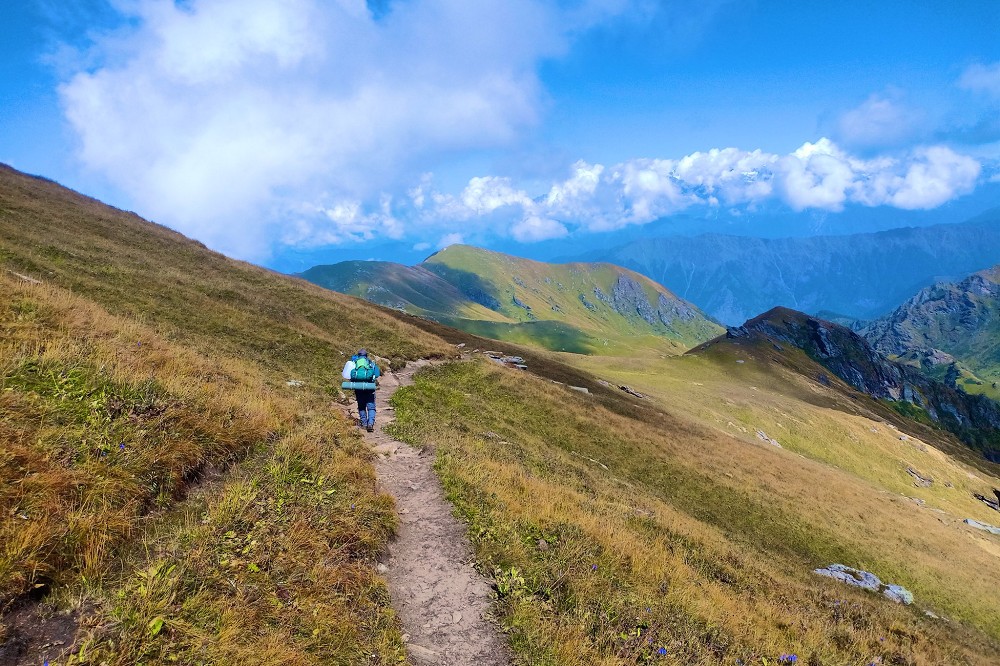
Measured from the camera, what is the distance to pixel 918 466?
72625mm

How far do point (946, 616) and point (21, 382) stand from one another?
137 feet

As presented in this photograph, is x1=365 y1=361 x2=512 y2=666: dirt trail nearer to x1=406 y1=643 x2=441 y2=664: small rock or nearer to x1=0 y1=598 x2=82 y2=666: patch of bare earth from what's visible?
x1=406 y1=643 x2=441 y2=664: small rock

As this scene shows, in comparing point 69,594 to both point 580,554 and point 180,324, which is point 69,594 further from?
point 180,324

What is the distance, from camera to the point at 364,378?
631 inches

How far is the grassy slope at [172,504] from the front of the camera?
4902 millimetres

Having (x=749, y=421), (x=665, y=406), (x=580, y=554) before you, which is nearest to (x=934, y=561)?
(x=665, y=406)

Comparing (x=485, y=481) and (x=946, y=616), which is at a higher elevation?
(x=485, y=481)

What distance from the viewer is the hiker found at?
52.4 feet

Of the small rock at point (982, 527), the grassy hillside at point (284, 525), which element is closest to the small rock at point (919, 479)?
the small rock at point (982, 527)

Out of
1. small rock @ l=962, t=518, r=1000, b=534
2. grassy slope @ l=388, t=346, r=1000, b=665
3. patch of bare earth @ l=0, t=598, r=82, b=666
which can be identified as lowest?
Result: small rock @ l=962, t=518, r=1000, b=534

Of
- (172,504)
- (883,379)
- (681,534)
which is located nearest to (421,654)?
(172,504)

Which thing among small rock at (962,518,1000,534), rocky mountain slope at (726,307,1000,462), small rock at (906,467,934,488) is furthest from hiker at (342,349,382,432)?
rocky mountain slope at (726,307,1000,462)

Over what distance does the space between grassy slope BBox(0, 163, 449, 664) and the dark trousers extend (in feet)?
8.75

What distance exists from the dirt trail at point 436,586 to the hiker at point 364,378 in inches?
171
